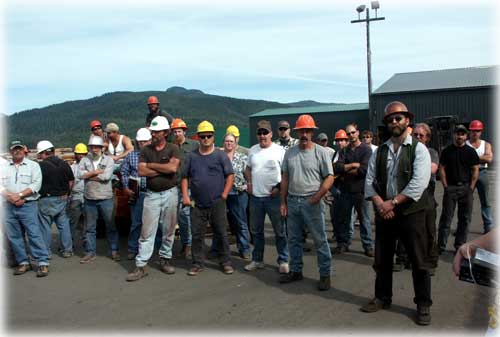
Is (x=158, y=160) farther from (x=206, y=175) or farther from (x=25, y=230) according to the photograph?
(x=25, y=230)

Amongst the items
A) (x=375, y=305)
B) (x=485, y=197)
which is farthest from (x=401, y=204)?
(x=485, y=197)

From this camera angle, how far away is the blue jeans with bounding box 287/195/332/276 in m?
5.90

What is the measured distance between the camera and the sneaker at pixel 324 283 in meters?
5.78

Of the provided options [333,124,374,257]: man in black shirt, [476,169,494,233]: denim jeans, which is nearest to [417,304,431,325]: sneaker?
[333,124,374,257]: man in black shirt

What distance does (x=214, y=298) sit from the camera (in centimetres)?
563

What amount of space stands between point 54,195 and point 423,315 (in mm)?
5663

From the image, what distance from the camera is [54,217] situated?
25.6 feet

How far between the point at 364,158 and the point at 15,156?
5103 mm

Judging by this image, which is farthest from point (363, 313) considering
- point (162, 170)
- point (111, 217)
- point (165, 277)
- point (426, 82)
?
point (426, 82)

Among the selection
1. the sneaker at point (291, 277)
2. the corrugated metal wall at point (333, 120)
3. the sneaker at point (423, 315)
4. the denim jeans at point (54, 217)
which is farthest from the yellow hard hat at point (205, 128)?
the corrugated metal wall at point (333, 120)

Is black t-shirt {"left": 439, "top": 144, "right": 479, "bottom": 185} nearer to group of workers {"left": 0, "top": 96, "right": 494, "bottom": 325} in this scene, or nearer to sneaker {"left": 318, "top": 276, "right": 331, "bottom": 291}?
group of workers {"left": 0, "top": 96, "right": 494, "bottom": 325}

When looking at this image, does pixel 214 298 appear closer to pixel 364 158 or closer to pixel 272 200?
pixel 272 200

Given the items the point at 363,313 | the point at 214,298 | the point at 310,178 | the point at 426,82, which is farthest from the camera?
the point at 426,82

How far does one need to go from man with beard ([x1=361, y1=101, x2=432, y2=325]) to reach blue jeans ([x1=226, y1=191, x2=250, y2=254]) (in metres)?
2.75
